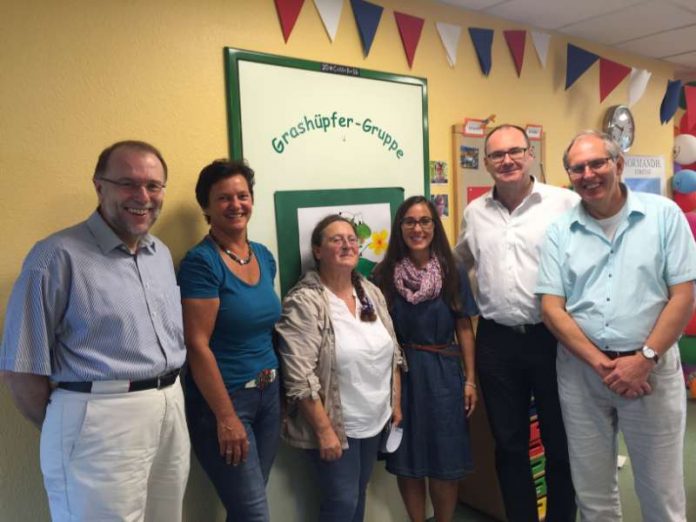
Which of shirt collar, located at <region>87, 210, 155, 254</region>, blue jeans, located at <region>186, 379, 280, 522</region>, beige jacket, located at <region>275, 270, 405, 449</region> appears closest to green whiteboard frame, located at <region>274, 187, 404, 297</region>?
A: beige jacket, located at <region>275, 270, 405, 449</region>

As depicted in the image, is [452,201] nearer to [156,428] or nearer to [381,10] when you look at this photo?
[381,10]

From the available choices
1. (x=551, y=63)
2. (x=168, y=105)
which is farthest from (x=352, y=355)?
(x=551, y=63)

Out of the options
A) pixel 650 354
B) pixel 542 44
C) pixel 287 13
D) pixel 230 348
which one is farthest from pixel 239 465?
pixel 542 44

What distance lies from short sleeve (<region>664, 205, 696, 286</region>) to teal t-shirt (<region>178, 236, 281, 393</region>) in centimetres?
124

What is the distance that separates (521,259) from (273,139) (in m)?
1.02

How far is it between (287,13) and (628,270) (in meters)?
1.50

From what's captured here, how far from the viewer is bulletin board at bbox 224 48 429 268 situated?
1.86 meters

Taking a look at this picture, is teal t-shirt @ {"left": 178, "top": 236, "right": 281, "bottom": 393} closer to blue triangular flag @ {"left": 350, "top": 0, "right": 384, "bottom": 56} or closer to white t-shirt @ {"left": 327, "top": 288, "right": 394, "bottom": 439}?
white t-shirt @ {"left": 327, "top": 288, "right": 394, "bottom": 439}

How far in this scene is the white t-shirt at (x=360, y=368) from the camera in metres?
1.78

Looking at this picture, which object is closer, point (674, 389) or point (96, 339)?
point (96, 339)

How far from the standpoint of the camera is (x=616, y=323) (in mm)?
1636

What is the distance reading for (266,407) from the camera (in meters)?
1.67

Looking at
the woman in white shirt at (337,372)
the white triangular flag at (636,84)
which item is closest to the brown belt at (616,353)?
the woman in white shirt at (337,372)

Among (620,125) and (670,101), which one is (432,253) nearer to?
(620,125)
